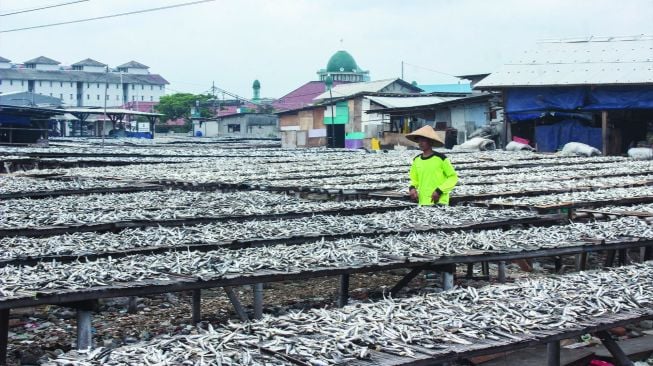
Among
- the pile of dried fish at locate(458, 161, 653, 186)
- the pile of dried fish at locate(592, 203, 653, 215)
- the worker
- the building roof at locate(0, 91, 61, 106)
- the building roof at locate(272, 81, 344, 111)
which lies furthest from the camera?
the building roof at locate(272, 81, 344, 111)

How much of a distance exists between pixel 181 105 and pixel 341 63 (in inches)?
655

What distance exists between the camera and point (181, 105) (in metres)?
66.8

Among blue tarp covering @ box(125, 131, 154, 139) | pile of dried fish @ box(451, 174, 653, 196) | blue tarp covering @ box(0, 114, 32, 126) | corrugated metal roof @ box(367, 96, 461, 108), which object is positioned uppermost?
corrugated metal roof @ box(367, 96, 461, 108)

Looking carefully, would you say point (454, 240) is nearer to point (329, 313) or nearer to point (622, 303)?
point (622, 303)

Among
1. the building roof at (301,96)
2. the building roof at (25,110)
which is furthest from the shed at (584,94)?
the building roof at (301,96)

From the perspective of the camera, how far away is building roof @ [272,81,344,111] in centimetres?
6919

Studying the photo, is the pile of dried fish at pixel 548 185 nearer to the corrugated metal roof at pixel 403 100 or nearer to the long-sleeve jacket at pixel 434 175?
the long-sleeve jacket at pixel 434 175

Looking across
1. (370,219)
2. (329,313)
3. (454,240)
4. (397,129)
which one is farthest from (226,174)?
(397,129)

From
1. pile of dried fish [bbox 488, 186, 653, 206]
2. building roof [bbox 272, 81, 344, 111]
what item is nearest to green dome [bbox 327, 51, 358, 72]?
building roof [bbox 272, 81, 344, 111]

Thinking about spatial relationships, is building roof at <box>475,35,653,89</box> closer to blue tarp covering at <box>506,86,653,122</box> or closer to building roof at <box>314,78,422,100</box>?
blue tarp covering at <box>506,86,653,122</box>

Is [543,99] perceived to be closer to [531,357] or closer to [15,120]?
[531,357]

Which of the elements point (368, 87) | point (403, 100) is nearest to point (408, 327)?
point (403, 100)

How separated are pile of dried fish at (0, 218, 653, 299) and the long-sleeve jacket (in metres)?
1.88

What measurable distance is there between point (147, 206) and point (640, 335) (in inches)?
259
